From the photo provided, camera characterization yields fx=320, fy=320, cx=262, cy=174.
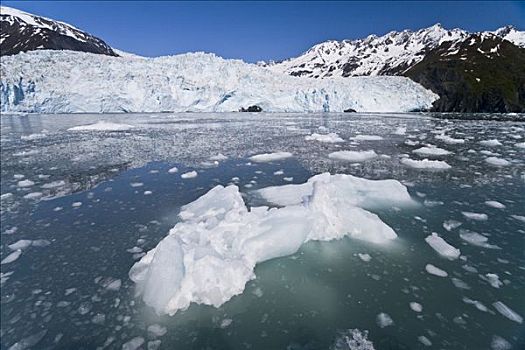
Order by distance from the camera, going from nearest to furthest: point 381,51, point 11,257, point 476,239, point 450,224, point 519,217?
point 11,257, point 476,239, point 450,224, point 519,217, point 381,51

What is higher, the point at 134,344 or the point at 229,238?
the point at 229,238

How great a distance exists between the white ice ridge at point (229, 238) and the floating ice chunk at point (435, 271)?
58 cm

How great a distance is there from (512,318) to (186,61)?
35252 millimetres

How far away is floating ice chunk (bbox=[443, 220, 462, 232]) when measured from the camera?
4.12 metres

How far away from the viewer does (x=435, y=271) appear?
10.3 feet

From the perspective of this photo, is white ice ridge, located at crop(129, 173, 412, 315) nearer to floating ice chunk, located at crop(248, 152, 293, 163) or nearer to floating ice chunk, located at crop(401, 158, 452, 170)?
floating ice chunk, located at crop(401, 158, 452, 170)

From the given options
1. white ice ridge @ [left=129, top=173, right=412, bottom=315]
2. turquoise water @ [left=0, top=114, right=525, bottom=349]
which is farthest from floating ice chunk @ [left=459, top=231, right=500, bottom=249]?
white ice ridge @ [left=129, top=173, right=412, bottom=315]

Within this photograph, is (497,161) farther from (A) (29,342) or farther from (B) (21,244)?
(B) (21,244)

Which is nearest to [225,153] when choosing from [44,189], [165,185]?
[165,185]

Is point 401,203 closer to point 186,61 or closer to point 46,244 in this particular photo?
point 46,244

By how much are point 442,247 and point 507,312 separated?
1054 mm

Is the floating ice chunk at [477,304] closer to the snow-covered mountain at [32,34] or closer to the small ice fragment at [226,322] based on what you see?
the small ice fragment at [226,322]

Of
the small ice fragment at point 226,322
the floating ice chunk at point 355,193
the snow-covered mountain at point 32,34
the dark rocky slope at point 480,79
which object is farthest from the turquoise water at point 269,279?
the snow-covered mountain at point 32,34

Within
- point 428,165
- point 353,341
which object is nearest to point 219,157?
point 428,165
